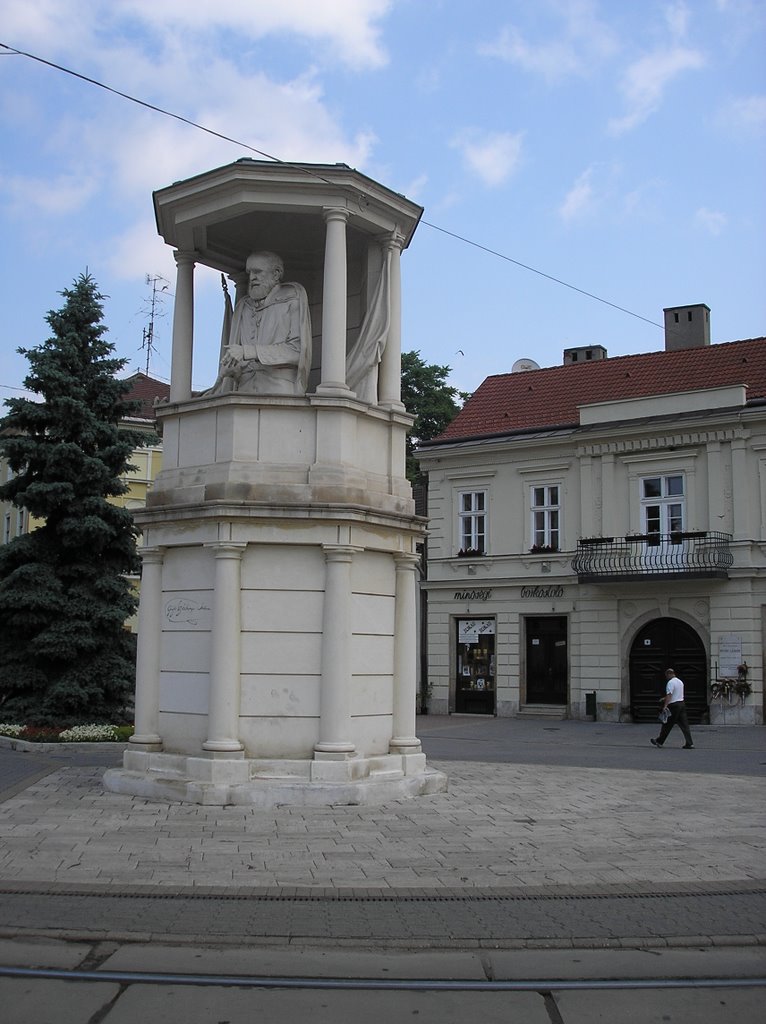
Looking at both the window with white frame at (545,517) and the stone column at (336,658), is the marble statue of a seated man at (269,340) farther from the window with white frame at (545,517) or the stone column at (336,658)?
the window with white frame at (545,517)

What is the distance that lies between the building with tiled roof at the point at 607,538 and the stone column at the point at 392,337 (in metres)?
18.3

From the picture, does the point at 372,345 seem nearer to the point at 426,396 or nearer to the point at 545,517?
the point at 545,517

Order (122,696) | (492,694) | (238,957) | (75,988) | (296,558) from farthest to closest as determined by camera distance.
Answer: (492,694) → (122,696) → (296,558) → (238,957) → (75,988)

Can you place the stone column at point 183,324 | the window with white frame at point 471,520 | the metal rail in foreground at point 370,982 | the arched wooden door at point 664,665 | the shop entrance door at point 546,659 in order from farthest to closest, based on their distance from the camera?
the window with white frame at point 471,520 < the shop entrance door at point 546,659 < the arched wooden door at point 664,665 < the stone column at point 183,324 < the metal rail in foreground at point 370,982

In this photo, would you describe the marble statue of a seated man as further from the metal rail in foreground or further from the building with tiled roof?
the building with tiled roof

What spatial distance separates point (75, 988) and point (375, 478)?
328 inches

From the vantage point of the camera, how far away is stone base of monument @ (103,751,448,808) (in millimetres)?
11859

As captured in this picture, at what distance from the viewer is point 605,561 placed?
115ft

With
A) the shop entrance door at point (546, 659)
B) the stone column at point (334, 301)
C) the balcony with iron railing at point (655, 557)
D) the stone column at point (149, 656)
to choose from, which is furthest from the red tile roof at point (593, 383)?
the stone column at point (149, 656)

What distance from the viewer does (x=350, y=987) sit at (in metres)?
6.09

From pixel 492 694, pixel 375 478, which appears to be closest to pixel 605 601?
pixel 492 694

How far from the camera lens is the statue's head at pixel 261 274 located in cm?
1412

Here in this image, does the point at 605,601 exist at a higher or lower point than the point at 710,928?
higher

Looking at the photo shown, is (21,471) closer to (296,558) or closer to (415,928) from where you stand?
(296,558)
